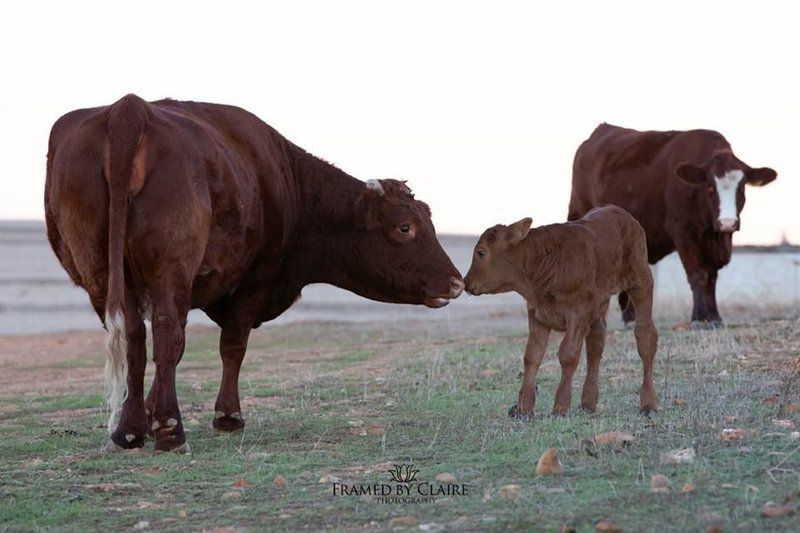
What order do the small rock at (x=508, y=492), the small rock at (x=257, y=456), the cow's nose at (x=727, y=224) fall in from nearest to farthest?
the small rock at (x=508, y=492)
the small rock at (x=257, y=456)
the cow's nose at (x=727, y=224)

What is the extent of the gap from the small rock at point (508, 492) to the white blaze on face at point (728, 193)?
9.71m

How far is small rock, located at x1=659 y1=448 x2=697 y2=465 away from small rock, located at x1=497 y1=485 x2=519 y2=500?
82 centimetres

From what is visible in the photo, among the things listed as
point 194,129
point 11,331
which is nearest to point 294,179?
point 194,129

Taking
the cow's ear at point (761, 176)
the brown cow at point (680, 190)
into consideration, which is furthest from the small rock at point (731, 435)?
the cow's ear at point (761, 176)

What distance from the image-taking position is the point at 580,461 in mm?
6355

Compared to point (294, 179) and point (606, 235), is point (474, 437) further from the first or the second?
point (294, 179)

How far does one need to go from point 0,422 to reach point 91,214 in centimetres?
287

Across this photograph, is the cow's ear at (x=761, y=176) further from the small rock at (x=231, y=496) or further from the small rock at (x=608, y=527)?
Result: the small rock at (x=608, y=527)

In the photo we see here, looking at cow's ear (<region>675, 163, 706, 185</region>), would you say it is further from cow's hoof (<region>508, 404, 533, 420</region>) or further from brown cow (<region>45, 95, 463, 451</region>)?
cow's hoof (<region>508, 404, 533, 420</region>)

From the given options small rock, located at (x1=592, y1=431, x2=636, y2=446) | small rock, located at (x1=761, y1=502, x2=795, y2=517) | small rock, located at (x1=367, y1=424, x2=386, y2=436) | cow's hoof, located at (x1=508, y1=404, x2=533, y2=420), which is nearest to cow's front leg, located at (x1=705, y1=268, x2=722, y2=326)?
cow's hoof, located at (x1=508, y1=404, x2=533, y2=420)

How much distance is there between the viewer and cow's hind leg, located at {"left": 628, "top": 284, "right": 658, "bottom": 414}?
819cm

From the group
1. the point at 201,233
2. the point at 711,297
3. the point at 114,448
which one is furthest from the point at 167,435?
the point at 711,297

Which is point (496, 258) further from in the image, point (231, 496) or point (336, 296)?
point (336, 296)

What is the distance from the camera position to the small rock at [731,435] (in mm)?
6741
